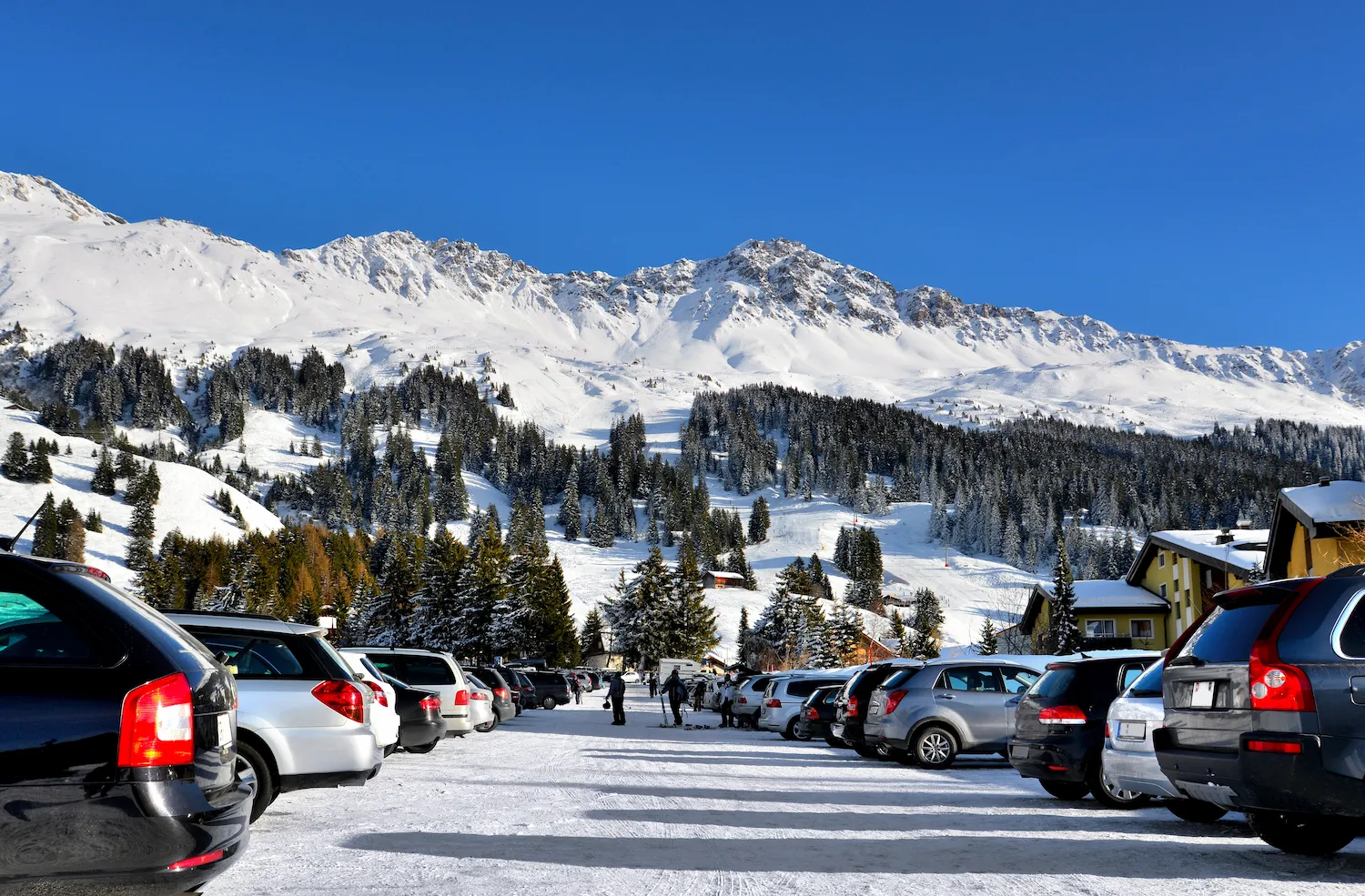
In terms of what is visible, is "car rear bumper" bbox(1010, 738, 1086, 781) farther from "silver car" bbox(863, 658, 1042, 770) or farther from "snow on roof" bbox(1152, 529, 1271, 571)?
"snow on roof" bbox(1152, 529, 1271, 571)

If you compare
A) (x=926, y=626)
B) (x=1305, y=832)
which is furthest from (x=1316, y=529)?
(x=926, y=626)

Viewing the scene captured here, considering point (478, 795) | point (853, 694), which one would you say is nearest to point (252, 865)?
point (478, 795)

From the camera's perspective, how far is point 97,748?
4.23 m

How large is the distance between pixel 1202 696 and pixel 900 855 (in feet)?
7.96

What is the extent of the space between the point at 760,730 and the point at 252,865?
2440cm

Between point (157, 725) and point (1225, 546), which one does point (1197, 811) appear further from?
point (1225, 546)

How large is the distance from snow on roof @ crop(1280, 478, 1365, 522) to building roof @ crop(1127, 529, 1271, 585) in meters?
4.69

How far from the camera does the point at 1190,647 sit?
7.55 meters

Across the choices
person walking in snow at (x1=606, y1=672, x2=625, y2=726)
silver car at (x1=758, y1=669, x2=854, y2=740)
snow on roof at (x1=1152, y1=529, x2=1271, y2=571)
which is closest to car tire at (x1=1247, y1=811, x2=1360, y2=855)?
silver car at (x1=758, y1=669, x2=854, y2=740)

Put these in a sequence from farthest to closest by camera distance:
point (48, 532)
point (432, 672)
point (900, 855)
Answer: point (48, 532)
point (432, 672)
point (900, 855)

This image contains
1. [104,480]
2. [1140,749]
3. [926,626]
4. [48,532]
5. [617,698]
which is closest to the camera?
[1140,749]

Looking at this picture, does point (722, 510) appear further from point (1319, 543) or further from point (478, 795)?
point (478, 795)

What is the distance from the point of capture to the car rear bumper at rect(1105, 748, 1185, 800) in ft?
29.5

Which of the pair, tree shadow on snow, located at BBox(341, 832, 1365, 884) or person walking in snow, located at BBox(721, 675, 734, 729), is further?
person walking in snow, located at BBox(721, 675, 734, 729)
